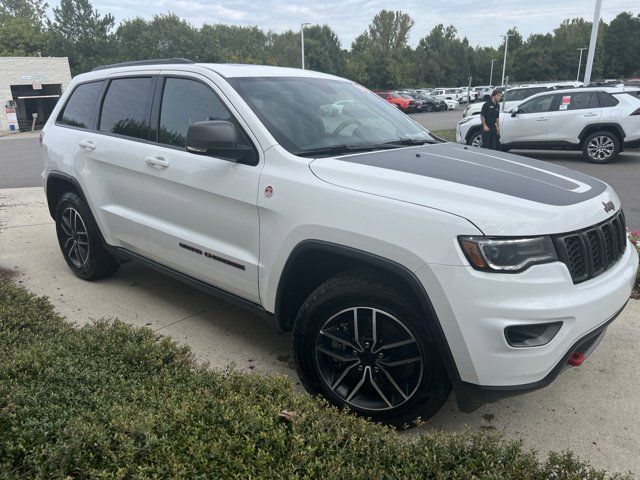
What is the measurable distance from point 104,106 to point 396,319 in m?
3.28

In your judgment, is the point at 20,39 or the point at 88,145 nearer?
the point at 88,145

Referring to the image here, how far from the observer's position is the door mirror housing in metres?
3.00

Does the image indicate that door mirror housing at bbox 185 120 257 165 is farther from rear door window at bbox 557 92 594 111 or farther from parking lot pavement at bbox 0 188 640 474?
rear door window at bbox 557 92 594 111

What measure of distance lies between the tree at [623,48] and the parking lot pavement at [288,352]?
3428 inches

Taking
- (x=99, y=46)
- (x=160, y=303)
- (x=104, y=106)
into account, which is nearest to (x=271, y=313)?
(x=160, y=303)

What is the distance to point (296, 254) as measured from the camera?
113 inches

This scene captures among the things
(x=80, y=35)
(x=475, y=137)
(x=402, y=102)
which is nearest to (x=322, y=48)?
(x=80, y=35)

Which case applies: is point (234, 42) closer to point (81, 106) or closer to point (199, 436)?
point (81, 106)

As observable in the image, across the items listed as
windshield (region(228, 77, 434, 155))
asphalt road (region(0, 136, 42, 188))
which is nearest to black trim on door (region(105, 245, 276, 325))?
windshield (region(228, 77, 434, 155))

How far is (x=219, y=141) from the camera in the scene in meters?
3.01

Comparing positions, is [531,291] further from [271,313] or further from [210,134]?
[210,134]

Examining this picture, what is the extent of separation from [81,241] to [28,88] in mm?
38162

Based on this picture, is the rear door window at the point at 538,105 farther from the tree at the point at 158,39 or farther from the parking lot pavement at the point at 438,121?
the tree at the point at 158,39

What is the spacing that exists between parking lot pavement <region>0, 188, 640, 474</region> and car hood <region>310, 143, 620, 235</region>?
1.13 m
